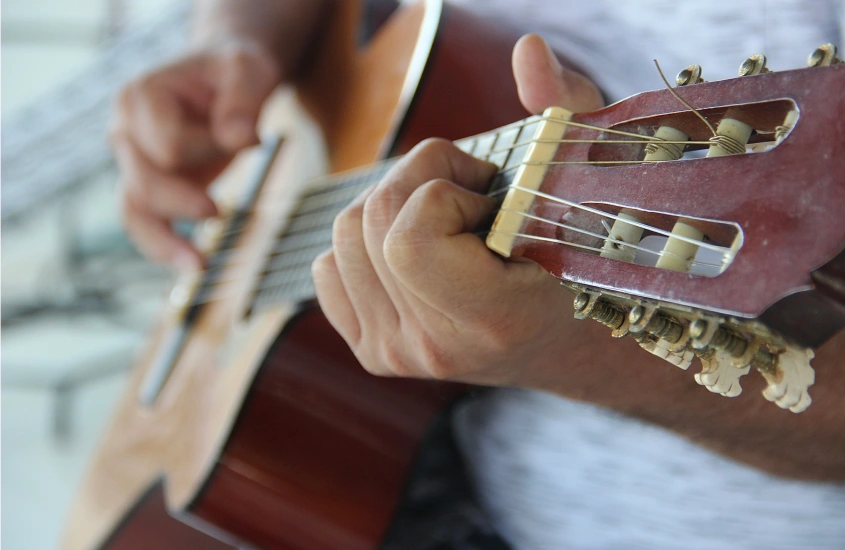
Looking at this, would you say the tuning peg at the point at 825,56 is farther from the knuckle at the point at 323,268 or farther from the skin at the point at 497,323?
the knuckle at the point at 323,268

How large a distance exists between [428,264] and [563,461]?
0.33m

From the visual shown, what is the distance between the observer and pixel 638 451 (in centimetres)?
61

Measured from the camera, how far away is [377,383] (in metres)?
0.69

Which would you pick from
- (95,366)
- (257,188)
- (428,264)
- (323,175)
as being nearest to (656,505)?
(428,264)

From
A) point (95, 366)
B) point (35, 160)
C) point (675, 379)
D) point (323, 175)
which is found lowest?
point (95, 366)

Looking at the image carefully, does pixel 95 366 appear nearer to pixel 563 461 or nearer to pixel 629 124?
pixel 563 461

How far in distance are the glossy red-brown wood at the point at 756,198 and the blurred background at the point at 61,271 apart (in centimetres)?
139

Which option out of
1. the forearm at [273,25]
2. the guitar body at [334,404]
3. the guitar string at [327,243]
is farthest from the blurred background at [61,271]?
the guitar body at [334,404]

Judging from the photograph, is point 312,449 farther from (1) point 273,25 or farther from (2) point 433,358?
(1) point 273,25

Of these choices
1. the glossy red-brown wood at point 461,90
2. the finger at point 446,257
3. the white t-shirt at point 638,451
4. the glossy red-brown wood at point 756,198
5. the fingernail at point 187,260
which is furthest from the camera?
the fingernail at point 187,260

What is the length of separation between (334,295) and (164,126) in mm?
475

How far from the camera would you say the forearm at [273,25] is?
93 centimetres

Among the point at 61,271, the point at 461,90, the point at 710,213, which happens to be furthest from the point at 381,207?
the point at 61,271

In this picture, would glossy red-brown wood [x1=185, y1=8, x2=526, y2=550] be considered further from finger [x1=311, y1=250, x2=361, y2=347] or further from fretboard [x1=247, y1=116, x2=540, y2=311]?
finger [x1=311, y1=250, x2=361, y2=347]
